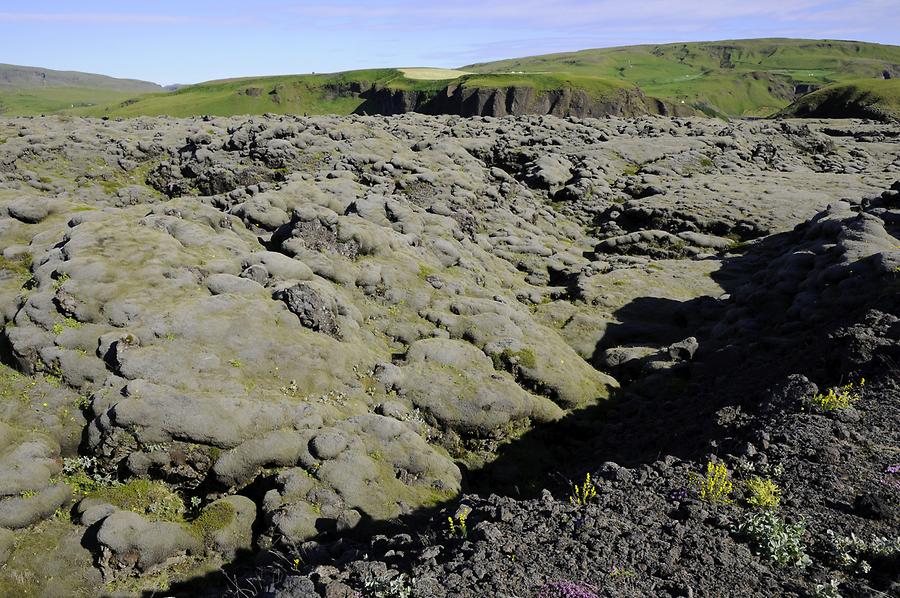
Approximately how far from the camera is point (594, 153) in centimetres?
8594

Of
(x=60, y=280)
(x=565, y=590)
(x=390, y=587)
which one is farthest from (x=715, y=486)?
(x=60, y=280)

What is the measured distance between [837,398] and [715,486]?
731 cm

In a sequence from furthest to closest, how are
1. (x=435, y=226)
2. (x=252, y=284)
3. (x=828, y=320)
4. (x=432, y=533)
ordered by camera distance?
(x=435, y=226) → (x=828, y=320) → (x=252, y=284) → (x=432, y=533)

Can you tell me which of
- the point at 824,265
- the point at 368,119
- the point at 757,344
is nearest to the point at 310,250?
the point at 757,344

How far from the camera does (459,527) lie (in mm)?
13977

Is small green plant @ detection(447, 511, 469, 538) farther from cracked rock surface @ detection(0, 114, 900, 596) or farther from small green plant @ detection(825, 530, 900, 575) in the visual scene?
small green plant @ detection(825, 530, 900, 575)

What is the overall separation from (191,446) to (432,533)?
10.9 m

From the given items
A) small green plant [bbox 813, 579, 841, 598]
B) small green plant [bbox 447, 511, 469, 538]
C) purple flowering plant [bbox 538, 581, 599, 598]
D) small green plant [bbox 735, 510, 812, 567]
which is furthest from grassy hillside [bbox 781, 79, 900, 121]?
purple flowering plant [bbox 538, 581, 599, 598]

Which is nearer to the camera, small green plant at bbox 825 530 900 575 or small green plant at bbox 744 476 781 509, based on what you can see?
small green plant at bbox 825 530 900 575

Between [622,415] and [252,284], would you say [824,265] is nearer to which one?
[622,415]

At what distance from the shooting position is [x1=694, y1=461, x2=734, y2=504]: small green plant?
48.2 ft

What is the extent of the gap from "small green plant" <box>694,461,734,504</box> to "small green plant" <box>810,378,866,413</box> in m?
5.84

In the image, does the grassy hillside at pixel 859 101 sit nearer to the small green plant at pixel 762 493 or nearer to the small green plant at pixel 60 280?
the small green plant at pixel 762 493

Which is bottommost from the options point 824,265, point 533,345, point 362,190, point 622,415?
point 622,415
